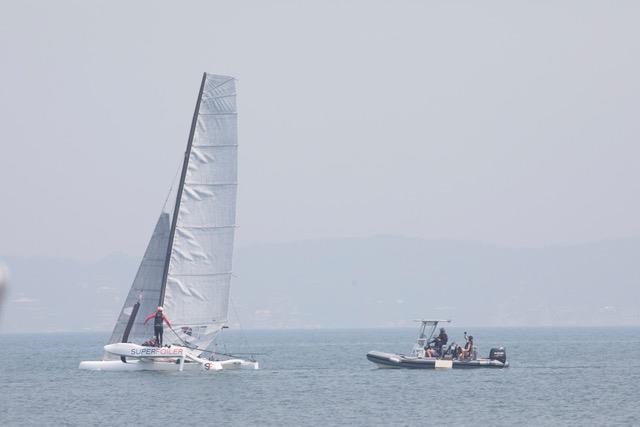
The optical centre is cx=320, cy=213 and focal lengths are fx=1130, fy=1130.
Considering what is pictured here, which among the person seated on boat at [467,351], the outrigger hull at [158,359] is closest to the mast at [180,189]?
the outrigger hull at [158,359]

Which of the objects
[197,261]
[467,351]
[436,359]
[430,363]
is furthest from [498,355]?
[197,261]

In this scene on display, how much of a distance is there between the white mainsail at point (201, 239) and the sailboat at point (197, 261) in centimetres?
5

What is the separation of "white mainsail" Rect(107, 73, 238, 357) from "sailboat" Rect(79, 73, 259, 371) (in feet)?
0.16

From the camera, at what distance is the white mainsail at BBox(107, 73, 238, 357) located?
53469 millimetres

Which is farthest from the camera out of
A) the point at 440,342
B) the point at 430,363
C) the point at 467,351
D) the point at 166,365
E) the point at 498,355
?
the point at 498,355

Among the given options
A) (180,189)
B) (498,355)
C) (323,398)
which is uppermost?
(180,189)

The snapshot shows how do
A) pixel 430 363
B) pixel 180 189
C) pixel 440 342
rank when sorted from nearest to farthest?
1. pixel 180 189
2. pixel 430 363
3. pixel 440 342

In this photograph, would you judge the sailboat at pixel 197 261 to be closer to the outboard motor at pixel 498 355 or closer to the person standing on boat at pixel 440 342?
the person standing on boat at pixel 440 342

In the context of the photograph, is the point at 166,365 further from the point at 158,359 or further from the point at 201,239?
the point at 201,239

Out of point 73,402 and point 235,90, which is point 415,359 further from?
point 73,402

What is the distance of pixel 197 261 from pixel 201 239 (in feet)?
3.64

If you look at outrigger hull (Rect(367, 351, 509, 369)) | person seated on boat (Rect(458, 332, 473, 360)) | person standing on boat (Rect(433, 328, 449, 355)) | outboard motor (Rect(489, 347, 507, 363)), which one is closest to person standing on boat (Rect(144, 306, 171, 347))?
outrigger hull (Rect(367, 351, 509, 369))

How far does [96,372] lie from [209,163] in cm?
1363

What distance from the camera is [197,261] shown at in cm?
5441
